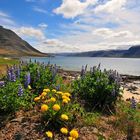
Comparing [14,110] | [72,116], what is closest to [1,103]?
[14,110]

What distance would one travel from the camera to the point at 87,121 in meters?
7.38

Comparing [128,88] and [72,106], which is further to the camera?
[128,88]

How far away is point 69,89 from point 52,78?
0.76 metres

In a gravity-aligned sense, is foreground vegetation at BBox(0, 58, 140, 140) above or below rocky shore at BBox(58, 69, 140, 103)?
above

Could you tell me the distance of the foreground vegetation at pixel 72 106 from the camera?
6.75 m

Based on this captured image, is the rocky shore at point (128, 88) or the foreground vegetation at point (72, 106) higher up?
the foreground vegetation at point (72, 106)

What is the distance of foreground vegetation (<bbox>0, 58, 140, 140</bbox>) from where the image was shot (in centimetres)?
675

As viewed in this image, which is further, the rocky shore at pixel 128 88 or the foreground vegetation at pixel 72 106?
the rocky shore at pixel 128 88

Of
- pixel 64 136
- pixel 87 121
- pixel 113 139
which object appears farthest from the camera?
pixel 87 121

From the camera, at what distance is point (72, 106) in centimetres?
768

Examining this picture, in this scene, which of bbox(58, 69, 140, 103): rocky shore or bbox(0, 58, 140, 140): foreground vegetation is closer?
bbox(0, 58, 140, 140): foreground vegetation

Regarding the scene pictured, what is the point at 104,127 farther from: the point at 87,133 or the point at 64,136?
the point at 64,136

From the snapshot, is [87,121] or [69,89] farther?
[69,89]

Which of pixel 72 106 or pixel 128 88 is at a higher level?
pixel 72 106
